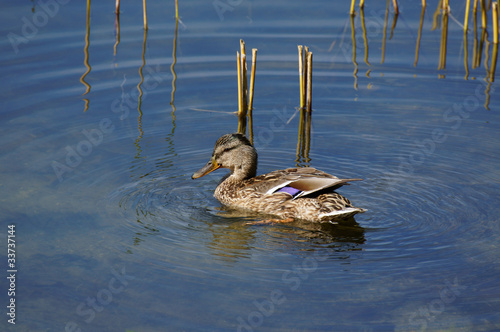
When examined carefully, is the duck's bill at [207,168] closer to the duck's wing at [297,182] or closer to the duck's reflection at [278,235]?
the duck's wing at [297,182]

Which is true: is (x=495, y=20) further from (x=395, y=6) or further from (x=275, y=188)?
(x=275, y=188)

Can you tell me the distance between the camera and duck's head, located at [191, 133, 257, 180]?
907 centimetres

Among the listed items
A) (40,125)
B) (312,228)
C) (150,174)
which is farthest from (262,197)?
(40,125)

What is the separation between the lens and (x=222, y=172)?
33.7 ft

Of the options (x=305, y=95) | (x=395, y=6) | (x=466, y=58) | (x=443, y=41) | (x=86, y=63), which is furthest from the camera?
(x=395, y=6)

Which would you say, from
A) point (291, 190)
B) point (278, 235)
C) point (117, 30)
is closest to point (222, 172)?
point (291, 190)

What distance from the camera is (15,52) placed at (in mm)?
12820

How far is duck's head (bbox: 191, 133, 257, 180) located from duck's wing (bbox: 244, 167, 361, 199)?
37cm

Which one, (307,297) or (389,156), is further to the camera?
(389,156)

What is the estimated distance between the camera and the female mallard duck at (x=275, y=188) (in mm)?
8219

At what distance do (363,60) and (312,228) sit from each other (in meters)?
5.50

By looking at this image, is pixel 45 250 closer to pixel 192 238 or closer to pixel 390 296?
pixel 192 238

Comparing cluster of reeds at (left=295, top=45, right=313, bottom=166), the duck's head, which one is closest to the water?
cluster of reeds at (left=295, top=45, right=313, bottom=166)

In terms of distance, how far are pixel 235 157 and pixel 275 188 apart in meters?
0.86
